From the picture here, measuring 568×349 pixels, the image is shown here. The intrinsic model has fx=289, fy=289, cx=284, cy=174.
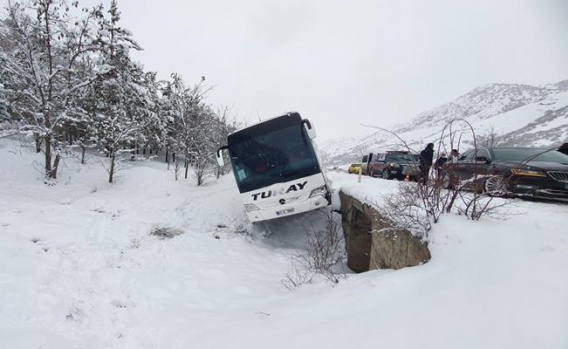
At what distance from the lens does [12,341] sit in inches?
143

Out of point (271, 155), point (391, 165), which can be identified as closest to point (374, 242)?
point (271, 155)

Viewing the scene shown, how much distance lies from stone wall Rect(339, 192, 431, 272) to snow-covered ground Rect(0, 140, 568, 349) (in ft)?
1.59

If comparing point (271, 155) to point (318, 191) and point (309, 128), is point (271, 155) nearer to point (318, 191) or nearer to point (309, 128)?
point (309, 128)

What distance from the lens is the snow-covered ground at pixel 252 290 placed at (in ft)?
8.85

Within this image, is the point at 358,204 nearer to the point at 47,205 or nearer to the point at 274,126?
the point at 274,126

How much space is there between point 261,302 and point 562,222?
503 cm

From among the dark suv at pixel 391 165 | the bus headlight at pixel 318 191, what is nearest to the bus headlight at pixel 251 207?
the bus headlight at pixel 318 191

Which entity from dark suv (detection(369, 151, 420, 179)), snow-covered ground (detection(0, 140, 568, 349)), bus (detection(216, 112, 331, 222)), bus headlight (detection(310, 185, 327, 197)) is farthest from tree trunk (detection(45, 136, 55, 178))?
dark suv (detection(369, 151, 420, 179))

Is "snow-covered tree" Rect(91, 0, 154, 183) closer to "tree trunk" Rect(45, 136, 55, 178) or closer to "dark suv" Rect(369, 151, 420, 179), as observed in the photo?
"tree trunk" Rect(45, 136, 55, 178)

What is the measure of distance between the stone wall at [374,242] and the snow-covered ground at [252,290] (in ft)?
1.59

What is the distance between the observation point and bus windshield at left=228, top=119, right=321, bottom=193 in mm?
8211

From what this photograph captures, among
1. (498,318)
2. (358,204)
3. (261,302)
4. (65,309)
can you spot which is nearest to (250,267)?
(261,302)

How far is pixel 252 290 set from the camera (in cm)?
609

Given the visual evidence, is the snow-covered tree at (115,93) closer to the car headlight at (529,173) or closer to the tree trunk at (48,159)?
the tree trunk at (48,159)
